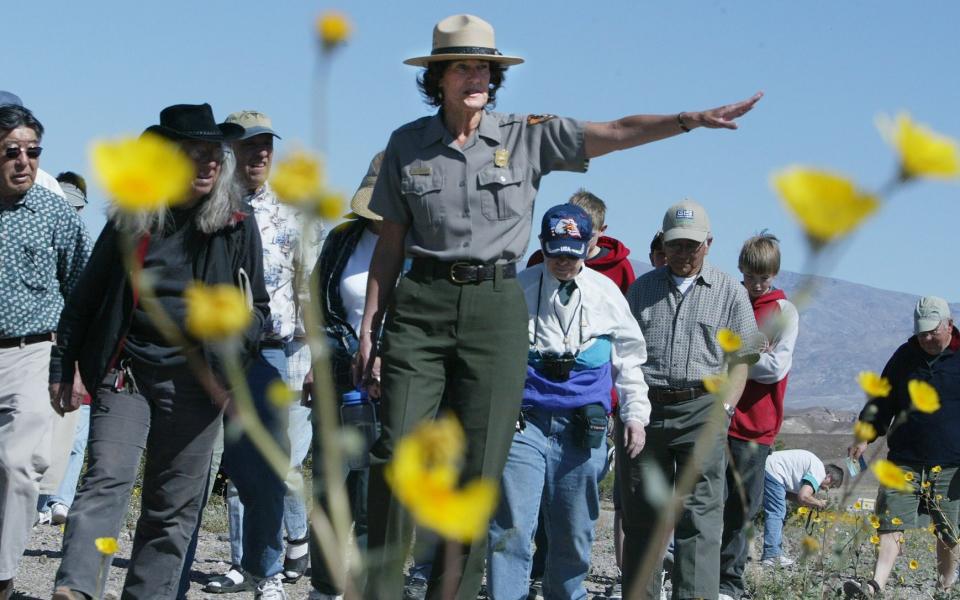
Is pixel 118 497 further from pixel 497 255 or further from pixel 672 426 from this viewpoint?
pixel 672 426

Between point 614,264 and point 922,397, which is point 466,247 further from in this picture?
point 614,264

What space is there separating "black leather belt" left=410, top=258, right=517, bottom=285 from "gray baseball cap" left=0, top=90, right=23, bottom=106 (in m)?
1.61

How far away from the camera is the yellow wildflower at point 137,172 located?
676mm

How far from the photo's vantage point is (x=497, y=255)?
3.54 m

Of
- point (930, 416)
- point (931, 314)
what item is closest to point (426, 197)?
point (931, 314)

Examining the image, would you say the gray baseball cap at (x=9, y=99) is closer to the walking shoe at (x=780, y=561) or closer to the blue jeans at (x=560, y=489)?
the blue jeans at (x=560, y=489)

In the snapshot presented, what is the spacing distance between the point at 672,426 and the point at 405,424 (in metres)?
1.88

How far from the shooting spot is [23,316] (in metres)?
4.34

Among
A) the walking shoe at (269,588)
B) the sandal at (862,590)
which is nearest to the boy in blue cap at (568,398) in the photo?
the walking shoe at (269,588)

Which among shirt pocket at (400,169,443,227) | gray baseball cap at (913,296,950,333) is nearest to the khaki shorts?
gray baseball cap at (913,296,950,333)

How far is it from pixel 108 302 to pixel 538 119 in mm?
1297

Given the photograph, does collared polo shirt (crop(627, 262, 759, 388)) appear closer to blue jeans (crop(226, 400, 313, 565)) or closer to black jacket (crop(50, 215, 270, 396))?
blue jeans (crop(226, 400, 313, 565))

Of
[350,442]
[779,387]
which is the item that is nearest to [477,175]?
[350,442]

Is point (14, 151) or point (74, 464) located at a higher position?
point (14, 151)
